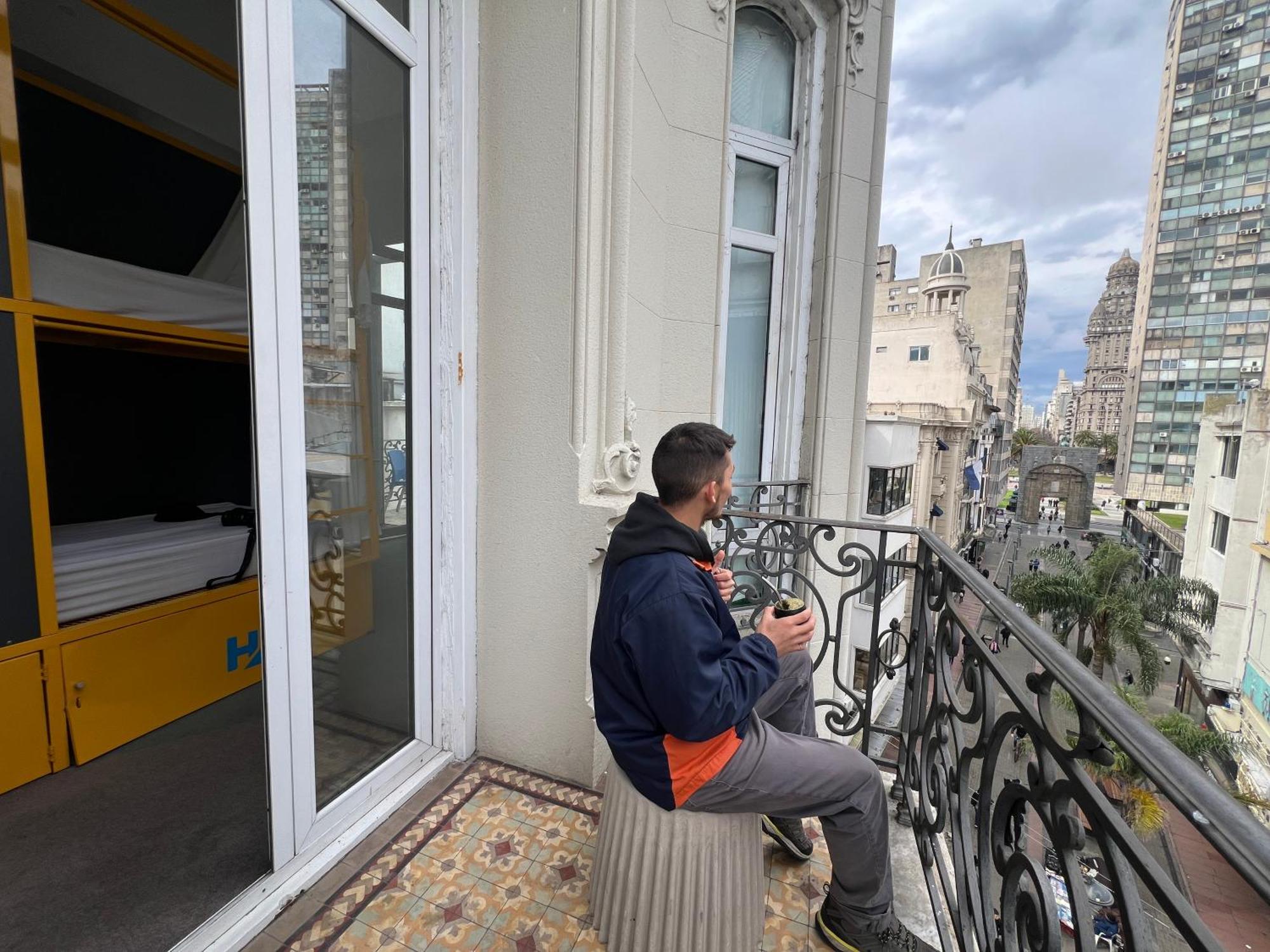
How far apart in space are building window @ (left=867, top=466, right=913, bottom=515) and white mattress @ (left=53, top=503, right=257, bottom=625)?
1409 centimetres

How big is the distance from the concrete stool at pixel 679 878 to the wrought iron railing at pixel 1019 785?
55cm

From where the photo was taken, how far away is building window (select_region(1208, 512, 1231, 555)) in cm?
1848

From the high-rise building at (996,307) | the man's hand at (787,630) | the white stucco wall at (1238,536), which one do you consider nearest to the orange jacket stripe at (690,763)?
the man's hand at (787,630)

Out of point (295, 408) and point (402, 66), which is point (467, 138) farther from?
point (295, 408)

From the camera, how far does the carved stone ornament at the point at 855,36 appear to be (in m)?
4.12

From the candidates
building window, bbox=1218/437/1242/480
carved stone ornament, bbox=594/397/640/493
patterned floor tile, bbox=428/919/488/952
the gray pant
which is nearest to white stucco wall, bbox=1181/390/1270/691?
building window, bbox=1218/437/1242/480

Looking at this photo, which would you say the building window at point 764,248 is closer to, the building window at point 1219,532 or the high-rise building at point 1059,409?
the building window at point 1219,532

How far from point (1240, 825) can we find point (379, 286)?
93.6 inches

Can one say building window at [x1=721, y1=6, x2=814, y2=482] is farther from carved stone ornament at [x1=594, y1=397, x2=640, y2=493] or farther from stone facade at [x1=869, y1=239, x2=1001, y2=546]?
stone facade at [x1=869, y1=239, x2=1001, y2=546]

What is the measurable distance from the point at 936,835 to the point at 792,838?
1.56 ft

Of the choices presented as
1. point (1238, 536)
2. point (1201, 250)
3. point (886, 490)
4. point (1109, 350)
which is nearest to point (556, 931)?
point (886, 490)

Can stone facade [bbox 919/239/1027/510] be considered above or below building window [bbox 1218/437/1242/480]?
above

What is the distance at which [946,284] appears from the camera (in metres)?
38.2

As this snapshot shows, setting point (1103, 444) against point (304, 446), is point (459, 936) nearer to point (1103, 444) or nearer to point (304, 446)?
point (304, 446)
